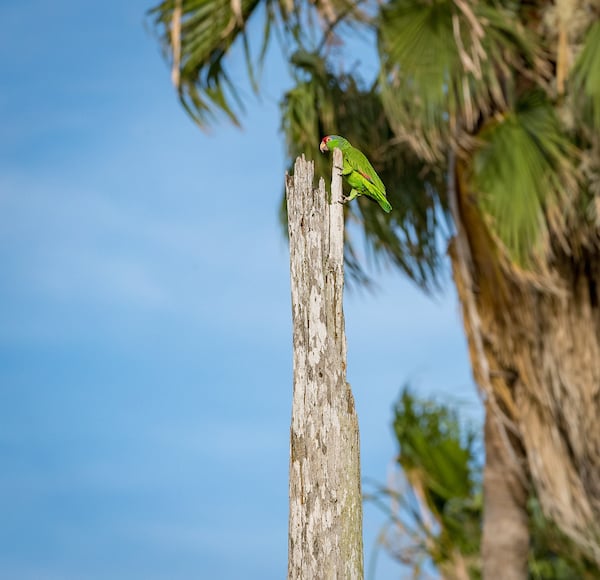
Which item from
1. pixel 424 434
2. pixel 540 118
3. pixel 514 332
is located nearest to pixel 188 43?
pixel 540 118

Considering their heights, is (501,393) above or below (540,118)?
below

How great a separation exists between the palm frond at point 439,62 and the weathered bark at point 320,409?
477 cm

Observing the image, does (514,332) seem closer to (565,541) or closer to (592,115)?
(592,115)

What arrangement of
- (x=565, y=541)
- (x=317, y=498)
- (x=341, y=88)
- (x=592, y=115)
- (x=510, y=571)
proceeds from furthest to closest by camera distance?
(x=565, y=541), (x=341, y=88), (x=510, y=571), (x=592, y=115), (x=317, y=498)

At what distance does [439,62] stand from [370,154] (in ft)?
6.54

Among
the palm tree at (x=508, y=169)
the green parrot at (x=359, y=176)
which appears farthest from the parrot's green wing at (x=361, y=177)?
the palm tree at (x=508, y=169)

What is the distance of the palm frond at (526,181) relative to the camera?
934 cm

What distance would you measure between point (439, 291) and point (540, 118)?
2800mm

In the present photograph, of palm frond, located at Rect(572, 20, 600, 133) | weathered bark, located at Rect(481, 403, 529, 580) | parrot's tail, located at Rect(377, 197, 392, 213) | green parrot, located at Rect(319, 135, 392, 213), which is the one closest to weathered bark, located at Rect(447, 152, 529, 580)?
weathered bark, located at Rect(481, 403, 529, 580)

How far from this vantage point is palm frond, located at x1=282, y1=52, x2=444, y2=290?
10812 millimetres

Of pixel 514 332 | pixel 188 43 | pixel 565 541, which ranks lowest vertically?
pixel 565 541

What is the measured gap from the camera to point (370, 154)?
11.3 meters

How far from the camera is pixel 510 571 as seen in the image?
1013 cm

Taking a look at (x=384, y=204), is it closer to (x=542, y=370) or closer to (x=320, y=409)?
(x=320, y=409)
